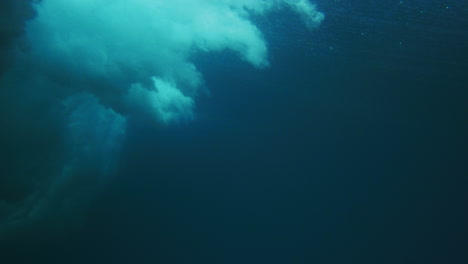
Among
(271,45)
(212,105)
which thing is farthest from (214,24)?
(212,105)

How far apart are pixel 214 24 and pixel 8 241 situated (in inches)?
327

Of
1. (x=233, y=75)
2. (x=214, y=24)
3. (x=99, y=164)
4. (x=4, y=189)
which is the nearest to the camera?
(x=4, y=189)

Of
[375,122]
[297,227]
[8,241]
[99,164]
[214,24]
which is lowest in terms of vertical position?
[8,241]

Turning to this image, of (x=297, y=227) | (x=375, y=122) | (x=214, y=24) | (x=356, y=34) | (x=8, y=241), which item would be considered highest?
(x=375, y=122)

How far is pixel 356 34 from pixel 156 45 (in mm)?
5862

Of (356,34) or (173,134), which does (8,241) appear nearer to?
(173,134)

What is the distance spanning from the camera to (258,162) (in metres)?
11.8

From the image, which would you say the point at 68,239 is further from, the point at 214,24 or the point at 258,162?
the point at 214,24

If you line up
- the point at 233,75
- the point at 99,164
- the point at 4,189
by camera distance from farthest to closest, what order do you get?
the point at 233,75 < the point at 99,164 < the point at 4,189

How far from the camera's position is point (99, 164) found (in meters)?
9.59

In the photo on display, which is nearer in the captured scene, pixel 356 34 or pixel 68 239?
pixel 356 34

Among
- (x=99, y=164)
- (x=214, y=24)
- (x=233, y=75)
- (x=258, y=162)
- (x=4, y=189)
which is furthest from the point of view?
(x=258, y=162)

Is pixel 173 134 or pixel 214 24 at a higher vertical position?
pixel 214 24

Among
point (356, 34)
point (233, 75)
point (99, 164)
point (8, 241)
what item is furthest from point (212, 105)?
point (8, 241)
